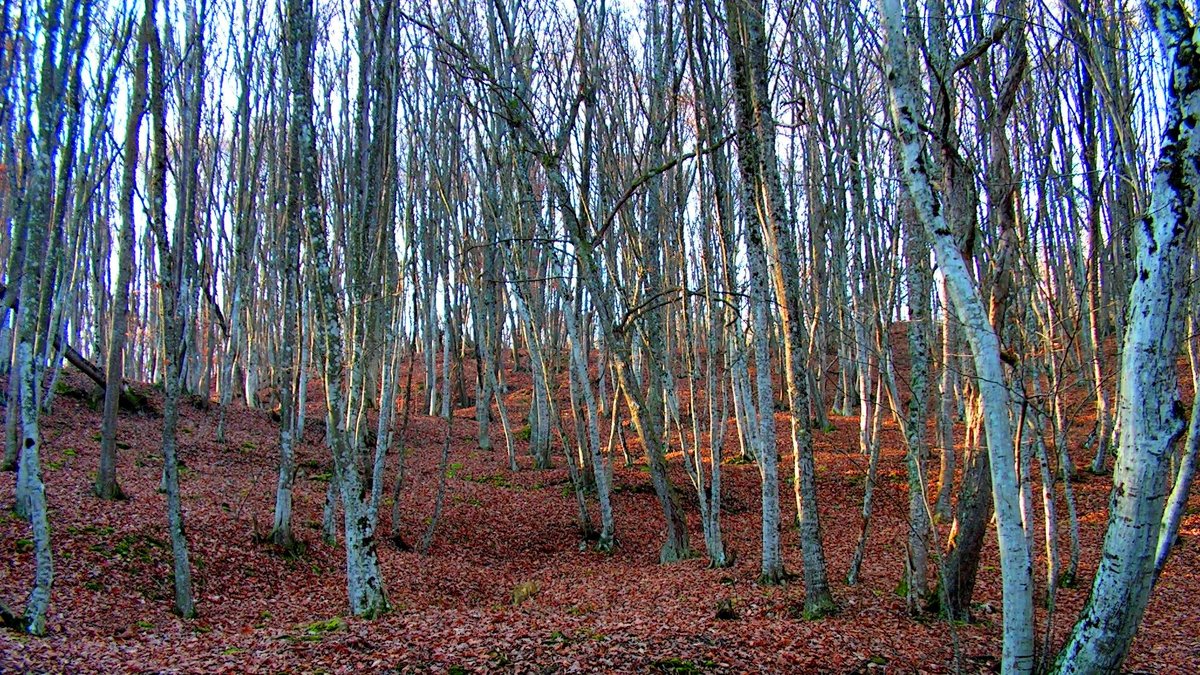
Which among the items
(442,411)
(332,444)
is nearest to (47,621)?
(332,444)

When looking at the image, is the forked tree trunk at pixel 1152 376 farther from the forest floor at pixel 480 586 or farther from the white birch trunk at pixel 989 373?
the forest floor at pixel 480 586

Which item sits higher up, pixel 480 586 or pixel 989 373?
pixel 989 373

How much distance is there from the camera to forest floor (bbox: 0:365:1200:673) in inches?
210

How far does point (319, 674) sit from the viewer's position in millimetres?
5074

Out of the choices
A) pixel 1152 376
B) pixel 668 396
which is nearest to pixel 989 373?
pixel 1152 376

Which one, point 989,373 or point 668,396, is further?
point 668,396

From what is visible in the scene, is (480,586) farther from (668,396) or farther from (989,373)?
(989,373)

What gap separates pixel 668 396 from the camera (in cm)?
1036

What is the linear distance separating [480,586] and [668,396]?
3789 mm

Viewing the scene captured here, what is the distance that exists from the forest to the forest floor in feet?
0.19

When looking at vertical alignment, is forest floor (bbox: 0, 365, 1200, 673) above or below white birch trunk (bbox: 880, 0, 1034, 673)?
below

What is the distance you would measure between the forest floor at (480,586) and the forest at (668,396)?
0.19 feet

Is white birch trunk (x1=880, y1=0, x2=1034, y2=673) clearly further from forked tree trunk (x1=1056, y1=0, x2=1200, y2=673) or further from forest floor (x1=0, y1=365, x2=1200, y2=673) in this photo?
forest floor (x1=0, y1=365, x2=1200, y2=673)

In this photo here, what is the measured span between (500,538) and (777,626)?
22.5 ft
